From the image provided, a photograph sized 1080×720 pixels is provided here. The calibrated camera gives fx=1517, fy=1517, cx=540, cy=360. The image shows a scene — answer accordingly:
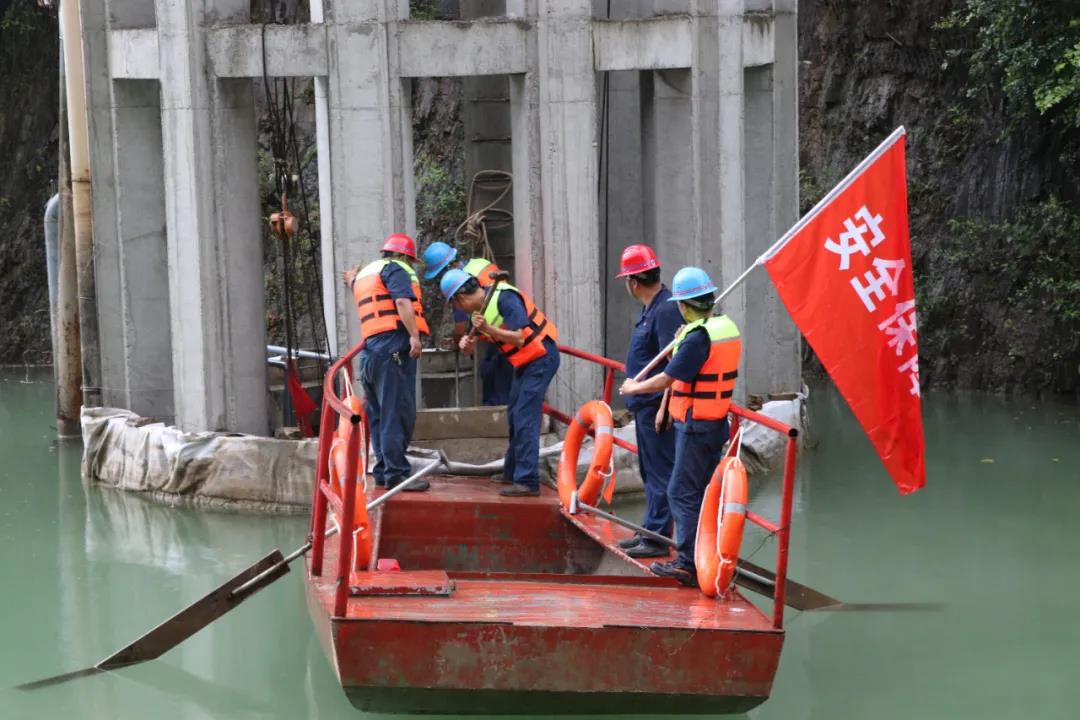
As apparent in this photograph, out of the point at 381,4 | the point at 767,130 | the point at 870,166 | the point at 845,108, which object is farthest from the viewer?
the point at 845,108

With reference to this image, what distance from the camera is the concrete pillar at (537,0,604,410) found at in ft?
39.8

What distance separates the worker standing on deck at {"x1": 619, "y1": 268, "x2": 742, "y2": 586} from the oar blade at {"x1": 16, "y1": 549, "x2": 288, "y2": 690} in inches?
84.2

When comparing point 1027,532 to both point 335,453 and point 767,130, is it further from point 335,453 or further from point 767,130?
point 335,453

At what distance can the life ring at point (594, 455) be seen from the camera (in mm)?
9141

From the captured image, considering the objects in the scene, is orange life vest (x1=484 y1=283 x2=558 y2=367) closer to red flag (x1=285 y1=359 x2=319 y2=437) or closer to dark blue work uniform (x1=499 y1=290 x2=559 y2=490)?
dark blue work uniform (x1=499 y1=290 x2=559 y2=490)

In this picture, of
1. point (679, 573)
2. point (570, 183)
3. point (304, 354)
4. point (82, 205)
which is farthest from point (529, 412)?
point (82, 205)

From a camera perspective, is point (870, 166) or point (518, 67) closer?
point (870, 166)

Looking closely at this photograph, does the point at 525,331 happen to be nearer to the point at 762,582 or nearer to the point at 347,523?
the point at 762,582

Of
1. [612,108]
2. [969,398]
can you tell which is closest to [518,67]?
[612,108]

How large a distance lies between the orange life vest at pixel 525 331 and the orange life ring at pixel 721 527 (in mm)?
2717

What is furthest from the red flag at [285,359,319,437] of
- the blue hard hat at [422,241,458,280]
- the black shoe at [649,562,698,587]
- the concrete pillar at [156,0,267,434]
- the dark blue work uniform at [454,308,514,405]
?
the black shoe at [649,562,698,587]

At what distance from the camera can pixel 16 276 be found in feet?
85.8

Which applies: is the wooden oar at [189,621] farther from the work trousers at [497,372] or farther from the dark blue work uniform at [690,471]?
the work trousers at [497,372]

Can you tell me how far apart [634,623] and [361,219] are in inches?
247
